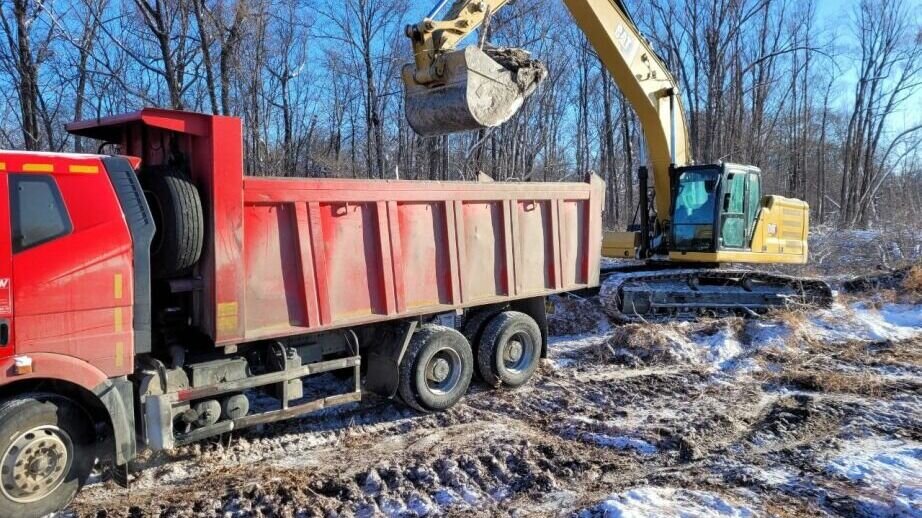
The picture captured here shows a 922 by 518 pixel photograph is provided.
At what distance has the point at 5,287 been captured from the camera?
3822 mm

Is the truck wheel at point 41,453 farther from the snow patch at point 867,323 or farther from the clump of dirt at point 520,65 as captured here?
the snow patch at point 867,323

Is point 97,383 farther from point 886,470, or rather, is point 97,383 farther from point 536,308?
point 886,470

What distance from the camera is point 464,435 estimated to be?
19.0 ft

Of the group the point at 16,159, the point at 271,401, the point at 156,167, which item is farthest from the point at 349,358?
the point at 16,159

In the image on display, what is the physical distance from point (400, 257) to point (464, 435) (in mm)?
1680

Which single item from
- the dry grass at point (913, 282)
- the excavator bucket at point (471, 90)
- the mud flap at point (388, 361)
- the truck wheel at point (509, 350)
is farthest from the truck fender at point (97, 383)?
the dry grass at point (913, 282)

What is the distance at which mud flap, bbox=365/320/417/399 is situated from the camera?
6.23m

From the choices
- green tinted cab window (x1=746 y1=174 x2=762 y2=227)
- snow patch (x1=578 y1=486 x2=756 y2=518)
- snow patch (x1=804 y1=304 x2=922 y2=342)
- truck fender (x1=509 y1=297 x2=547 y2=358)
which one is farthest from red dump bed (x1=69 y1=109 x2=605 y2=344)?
green tinted cab window (x1=746 y1=174 x2=762 y2=227)

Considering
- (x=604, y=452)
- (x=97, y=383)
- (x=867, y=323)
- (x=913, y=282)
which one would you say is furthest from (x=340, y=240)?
(x=913, y=282)

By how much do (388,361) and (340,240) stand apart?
1349 millimetres

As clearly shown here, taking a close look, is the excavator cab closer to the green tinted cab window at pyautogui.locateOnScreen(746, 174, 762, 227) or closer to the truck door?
the green tinted cab window at pyautogui.locateOnScreen(746, 174, 762, 227)

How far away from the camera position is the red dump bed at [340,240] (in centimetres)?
481

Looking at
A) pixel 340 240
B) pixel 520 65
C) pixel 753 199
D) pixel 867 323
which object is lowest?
pixel 867 323

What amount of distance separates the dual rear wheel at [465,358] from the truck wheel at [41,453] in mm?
2771
